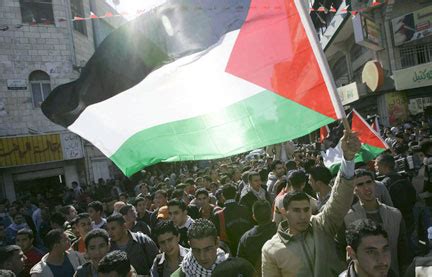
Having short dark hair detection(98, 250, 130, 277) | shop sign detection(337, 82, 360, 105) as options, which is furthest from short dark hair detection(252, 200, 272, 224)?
shop sign detection(337, 82, 360, 105)

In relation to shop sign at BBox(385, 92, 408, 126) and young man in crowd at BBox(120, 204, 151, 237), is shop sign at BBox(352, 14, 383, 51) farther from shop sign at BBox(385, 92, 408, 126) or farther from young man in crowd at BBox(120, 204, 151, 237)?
young man in crowd at BBox(120, 204, 151, 237)

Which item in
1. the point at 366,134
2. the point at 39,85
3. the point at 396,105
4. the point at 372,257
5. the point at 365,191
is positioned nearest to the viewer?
the point at 372,257

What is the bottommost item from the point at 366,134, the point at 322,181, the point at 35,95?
the point at 322,181

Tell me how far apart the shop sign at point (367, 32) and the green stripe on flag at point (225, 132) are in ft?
76.5

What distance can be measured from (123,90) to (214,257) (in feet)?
5.60

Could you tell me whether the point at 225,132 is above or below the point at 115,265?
above

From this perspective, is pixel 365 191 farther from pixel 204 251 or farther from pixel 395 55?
pixel 395 55

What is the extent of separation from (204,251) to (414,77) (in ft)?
79.0

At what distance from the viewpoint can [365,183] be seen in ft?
12.5

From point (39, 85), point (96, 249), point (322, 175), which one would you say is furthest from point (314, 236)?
point (39, 85)

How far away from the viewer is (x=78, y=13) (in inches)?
909

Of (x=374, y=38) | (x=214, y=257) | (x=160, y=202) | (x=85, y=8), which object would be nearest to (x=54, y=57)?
(x=85, y=8)

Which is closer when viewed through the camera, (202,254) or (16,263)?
(202,254)

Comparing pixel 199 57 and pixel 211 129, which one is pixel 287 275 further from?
pixel 199 57
